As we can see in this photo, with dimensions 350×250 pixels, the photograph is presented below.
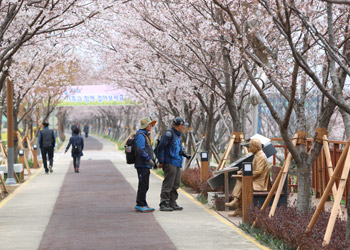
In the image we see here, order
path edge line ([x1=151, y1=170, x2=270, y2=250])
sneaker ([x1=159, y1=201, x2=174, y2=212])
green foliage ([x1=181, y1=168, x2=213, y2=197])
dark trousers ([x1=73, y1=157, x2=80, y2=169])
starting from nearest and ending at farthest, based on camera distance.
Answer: path edge line ([x1=151, y1=170, x2=270, y2=250]) → sneaker ([x1=159, y1=201, x2=174, y2=212]) → green foliage ([x1=181, y1=168, x2=213, y2=197]) → dark trousers ([x1=73, y1=157, x2=80, y2=169])

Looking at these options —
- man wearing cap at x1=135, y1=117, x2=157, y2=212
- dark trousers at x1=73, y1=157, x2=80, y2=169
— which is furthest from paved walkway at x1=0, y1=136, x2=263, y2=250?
→ dark trousers at x1=73, y1=157, x2=80, y2=169

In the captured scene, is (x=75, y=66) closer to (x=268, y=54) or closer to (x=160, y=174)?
(x=160, y=174)

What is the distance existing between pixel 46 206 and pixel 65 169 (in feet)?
42.2

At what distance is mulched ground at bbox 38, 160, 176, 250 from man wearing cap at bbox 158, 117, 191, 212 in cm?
67

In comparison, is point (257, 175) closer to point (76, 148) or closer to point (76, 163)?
point (76, 148)

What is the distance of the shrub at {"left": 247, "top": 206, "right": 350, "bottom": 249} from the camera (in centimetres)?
798

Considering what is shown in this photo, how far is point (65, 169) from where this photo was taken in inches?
1065

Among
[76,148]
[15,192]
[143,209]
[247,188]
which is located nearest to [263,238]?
[247,188]

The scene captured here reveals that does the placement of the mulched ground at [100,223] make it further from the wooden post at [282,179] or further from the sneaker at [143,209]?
the wooden post at [282,179]

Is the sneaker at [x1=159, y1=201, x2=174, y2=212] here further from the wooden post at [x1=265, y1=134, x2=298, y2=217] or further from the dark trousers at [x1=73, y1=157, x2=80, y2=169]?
the dark trousers at [x1=73, y1=157, x2=80, y2=169]

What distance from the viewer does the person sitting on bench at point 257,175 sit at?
476 inches

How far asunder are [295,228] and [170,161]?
4.91 metres

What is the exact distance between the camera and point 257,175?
12281 mm

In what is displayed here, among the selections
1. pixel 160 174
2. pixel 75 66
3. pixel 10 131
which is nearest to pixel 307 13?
pixel 10 131
